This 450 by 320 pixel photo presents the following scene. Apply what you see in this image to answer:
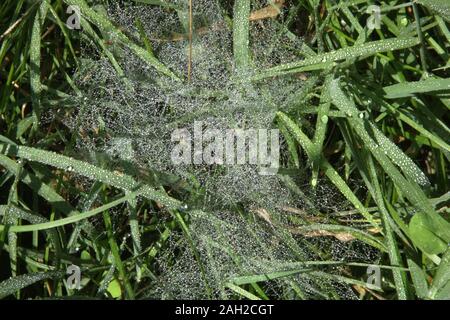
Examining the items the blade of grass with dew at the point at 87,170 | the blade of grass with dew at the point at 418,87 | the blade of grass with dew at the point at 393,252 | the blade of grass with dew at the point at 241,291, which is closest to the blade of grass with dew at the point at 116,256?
the blade of grass with dew at the point at 87,170

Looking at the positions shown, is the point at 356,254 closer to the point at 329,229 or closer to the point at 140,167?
the point at 329,229

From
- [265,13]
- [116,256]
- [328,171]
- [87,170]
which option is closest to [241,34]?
[265,13]

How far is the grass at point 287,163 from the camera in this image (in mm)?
1566

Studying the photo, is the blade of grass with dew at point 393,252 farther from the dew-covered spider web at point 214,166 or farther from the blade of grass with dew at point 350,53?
the blade of grass with dew at point 350,53

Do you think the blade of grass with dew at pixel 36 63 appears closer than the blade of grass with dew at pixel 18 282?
No

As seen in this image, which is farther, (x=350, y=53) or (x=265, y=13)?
(x=265, y=13)

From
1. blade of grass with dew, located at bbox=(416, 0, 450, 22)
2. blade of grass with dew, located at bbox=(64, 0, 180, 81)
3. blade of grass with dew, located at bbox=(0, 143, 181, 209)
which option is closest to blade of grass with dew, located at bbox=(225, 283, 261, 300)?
blade of grass with dew, located at bbox=(0, 143, 181, 209)

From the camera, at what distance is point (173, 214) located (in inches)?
64.1

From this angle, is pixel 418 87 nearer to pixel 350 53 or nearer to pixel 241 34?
pixel 350 53

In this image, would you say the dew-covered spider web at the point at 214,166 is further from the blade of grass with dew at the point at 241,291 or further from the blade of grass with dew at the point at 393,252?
the blade of grass with dew at the point at 393,252

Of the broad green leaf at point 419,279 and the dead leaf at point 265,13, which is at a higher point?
the dead leaf at point 265,13

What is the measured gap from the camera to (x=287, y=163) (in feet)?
5.53

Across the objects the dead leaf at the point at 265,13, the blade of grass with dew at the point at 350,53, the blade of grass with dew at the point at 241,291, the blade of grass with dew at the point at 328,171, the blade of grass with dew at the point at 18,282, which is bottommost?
the blade of grass with dew at the point at 241,291
